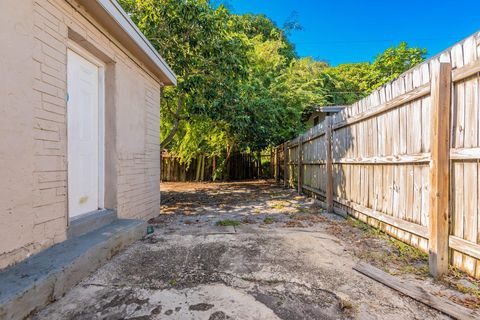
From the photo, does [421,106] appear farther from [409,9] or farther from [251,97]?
[409,9]

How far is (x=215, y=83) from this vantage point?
26.2ft

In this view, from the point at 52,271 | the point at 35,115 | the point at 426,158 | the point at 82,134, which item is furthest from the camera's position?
the point at 82,134

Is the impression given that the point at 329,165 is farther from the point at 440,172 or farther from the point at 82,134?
the point at 82,134

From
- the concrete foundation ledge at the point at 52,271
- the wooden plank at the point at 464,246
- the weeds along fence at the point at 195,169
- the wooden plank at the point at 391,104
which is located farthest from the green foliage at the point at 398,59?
the concrete foundation ledge at the point at 52,271

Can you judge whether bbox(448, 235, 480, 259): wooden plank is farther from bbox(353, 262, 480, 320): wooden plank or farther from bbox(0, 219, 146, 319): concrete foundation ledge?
bbox(0, 219, 146, 319): concrete foundation ledge

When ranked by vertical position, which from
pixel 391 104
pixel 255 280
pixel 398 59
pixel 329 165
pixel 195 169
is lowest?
pixel 255 280

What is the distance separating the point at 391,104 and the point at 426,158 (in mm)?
1039

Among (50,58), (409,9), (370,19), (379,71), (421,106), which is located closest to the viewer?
(50,58)

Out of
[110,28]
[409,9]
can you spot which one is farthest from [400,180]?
[409,9]

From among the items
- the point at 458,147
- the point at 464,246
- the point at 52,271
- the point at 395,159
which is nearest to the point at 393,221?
the point at 395,159

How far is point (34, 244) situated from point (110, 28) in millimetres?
2675

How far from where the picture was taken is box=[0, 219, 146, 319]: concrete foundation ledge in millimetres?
1765

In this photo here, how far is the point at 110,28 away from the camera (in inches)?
140

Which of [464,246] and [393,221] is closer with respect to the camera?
[464,246]
